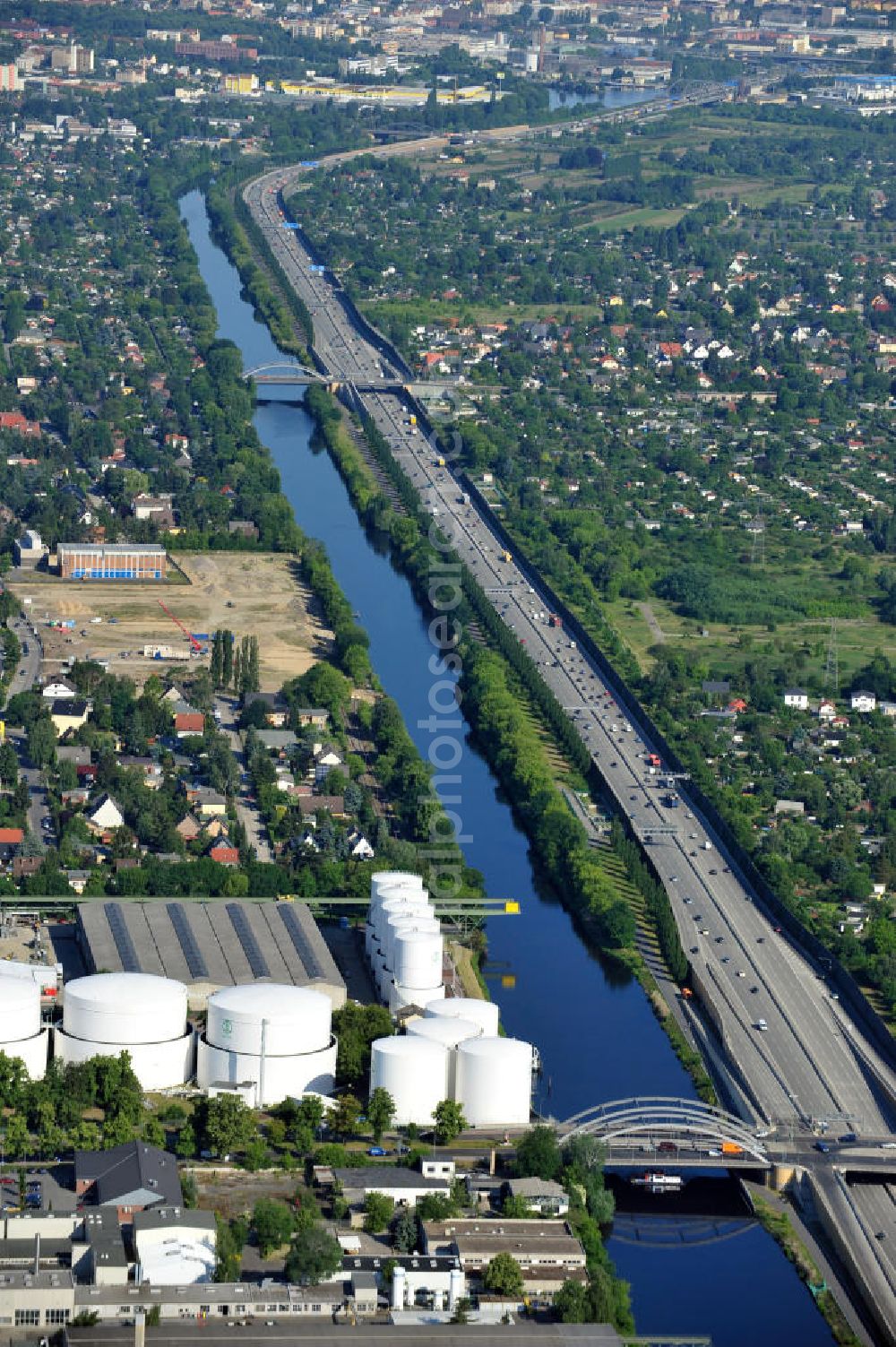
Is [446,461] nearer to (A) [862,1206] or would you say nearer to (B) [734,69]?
(A) [862,1206]

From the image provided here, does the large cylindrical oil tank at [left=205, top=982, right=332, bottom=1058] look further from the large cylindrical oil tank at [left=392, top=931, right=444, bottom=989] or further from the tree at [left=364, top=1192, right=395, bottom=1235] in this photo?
the tree at [left=364, top=1192, right=395, bottom=1235]

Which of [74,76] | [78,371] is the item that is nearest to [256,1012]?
[78,371]

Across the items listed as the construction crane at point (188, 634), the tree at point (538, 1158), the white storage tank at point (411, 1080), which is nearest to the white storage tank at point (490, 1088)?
the white storage tank at point (411, 1080)

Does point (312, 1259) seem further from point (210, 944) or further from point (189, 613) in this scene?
point (189, 613)

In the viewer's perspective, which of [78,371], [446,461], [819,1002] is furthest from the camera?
[78,371]

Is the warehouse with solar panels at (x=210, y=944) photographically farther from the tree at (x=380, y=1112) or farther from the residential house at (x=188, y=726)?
the residential house at (x=188, y=726)

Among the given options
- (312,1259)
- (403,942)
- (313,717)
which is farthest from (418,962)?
(313,717)
